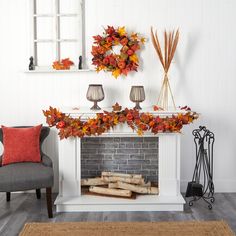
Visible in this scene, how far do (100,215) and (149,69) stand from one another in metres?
1.54

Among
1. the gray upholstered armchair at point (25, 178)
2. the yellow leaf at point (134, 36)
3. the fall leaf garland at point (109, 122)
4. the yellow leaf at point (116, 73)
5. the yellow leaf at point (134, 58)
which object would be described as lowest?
the gray upholstered armchair at point (25, 178)

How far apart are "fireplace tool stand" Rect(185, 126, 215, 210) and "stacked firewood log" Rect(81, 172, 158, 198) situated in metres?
0.37

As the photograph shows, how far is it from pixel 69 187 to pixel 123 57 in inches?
53.5

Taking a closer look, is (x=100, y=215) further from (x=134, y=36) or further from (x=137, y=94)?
(x=134, y=36)

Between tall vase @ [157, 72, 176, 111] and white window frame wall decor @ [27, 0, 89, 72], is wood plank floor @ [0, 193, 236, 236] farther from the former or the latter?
white window frame wall decor @ [27, 0, 89, 72]

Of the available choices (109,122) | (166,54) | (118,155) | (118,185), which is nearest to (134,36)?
(166,54)

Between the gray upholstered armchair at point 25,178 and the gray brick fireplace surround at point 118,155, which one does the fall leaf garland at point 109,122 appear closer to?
the gray upholstered armchair at point 25,178

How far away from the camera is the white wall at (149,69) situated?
438 cm

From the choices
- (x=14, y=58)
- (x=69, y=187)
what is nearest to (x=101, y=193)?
(x=69, y=187)

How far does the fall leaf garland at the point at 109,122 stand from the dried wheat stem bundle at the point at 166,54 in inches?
14.0

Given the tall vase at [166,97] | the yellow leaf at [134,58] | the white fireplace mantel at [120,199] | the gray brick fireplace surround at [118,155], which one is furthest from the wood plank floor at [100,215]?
the yellow leaf at [134,58]

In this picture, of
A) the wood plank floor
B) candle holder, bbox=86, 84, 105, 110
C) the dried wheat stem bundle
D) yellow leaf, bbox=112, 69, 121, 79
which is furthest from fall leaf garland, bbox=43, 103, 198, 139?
the wood plank floor

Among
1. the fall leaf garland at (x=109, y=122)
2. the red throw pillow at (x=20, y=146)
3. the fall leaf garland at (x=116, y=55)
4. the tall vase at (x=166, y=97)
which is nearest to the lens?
the fall leaf garland at (x=109, y=122)

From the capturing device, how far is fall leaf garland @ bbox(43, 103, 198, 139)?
12.8 feet
